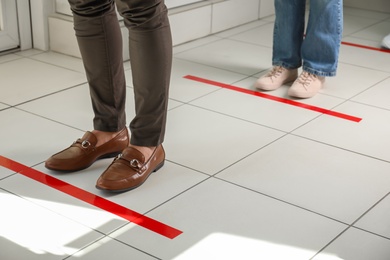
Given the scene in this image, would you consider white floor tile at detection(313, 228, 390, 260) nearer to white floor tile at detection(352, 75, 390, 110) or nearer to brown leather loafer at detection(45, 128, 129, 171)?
brown leather loafer at detection(45, 128, 129, 171)

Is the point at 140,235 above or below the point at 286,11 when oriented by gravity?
below

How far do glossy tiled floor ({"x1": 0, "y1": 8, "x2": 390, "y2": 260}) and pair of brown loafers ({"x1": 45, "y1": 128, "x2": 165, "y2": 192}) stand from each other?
0.04 meters

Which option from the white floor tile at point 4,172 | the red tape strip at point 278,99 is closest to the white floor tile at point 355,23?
the red tape strip at point 278,99

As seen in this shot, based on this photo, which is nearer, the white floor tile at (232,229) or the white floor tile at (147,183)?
the white floor tile at (232,229)

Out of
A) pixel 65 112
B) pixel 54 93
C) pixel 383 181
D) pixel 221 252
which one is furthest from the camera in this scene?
pixel 54 93

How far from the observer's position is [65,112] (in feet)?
8.93

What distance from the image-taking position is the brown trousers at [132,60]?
196 centimetres

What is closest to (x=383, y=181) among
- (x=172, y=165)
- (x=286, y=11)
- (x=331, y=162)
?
(x=331, y=162)

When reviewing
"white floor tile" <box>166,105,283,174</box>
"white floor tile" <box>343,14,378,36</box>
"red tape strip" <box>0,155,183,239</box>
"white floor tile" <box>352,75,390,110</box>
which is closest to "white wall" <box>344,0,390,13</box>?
"white floor tile" <box>343,14,378,36</box>

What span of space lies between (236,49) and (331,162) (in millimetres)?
1425

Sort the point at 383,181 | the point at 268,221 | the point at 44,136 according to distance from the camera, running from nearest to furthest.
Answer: the point at 268,221 < the point at 383,181 < the point at 44,136

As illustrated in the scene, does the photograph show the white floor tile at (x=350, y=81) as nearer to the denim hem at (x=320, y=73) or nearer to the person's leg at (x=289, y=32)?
the denim hem at (x=320, y=73)

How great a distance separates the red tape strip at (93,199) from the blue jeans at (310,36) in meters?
1.32

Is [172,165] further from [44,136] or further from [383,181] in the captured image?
[383,181]
